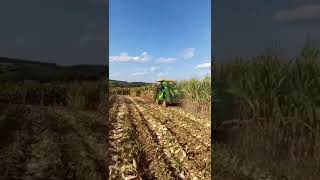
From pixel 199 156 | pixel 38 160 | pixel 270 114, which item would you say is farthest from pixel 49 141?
pixel 270 114

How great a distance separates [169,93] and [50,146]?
8.63m

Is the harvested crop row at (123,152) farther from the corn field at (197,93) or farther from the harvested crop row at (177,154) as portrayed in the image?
the corn field at (197,93)

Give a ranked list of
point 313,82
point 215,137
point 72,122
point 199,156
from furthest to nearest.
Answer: point 72,122
point 215,137
point 199,156
point 313,82

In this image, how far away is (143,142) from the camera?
7773mm

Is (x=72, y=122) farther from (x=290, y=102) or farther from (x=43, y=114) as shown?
(x=290, y=102)

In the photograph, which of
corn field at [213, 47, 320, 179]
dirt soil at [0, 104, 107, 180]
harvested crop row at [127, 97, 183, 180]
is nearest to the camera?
dirt soil at [0, 104, 107, 180]

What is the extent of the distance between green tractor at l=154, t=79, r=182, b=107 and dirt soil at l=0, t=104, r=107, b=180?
4.70 meters

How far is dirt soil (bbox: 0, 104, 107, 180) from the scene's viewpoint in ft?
17.5

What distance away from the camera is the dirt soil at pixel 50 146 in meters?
5.34

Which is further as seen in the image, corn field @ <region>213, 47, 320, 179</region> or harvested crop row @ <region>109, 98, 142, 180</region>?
harvested crop row @ <region>109, 98, 142, 180</region>

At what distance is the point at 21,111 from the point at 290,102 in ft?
21.1

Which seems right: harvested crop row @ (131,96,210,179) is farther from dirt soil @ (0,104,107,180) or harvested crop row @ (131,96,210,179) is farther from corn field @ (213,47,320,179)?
dirt soil @ (0,104,107,180)

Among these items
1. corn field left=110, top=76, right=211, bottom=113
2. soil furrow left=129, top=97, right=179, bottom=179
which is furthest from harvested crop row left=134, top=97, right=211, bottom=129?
soil furrow left=129, top=97, right=179, bottom=179

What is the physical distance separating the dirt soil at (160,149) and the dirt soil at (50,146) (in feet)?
0.94
